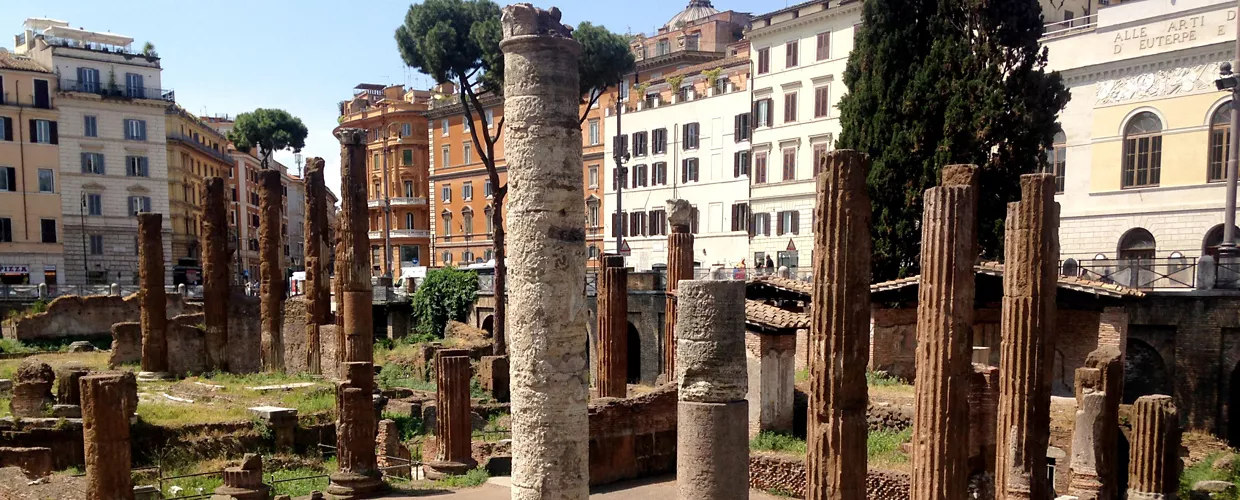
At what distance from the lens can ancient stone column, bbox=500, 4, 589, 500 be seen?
710 cm

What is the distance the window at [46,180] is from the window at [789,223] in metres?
36.5

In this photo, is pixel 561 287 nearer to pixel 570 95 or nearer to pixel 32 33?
pixel 570 95

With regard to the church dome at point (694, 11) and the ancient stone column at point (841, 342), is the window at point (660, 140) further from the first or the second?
the ancient stone column at point (841, 342)

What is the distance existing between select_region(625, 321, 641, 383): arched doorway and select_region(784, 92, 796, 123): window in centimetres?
1153

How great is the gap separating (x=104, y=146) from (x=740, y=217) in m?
33.9

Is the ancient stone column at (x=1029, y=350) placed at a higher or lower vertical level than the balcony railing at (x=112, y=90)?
lower

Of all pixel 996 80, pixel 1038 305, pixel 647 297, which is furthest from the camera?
pixel 647 297

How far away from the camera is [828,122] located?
32.6 meters

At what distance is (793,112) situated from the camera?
112 feet

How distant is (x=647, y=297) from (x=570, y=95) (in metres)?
20.2

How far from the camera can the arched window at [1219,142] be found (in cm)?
2259

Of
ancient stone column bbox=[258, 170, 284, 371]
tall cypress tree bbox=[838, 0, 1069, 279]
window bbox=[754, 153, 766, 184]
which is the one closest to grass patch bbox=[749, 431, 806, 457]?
tall cypress tree bbox=[838, 0, 1069, 279]

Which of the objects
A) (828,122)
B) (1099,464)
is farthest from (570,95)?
(828,122)

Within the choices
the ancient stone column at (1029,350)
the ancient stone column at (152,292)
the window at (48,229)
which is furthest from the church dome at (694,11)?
the ancient stone column at (1029,350)
